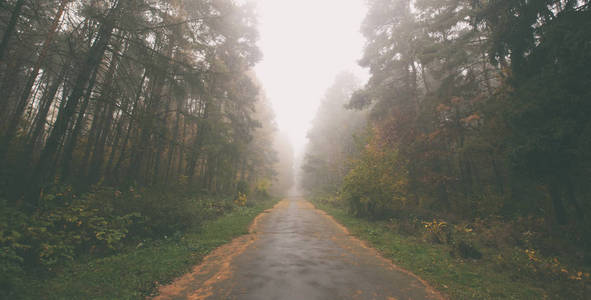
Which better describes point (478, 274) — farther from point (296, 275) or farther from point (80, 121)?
point (80, 121)

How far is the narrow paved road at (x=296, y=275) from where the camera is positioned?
3648 millimetres

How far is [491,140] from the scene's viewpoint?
31.5ft

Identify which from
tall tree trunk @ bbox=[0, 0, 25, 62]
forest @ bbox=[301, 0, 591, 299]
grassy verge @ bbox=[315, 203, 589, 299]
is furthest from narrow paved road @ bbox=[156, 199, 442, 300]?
tall tree trunk @ bbox=[0, 0, 25, 62]

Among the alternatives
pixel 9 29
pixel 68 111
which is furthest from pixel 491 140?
pixel 9 29

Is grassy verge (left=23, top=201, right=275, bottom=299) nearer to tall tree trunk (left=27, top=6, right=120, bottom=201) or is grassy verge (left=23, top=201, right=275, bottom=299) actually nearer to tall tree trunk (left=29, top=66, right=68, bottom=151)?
tall tree trunk (left=27, top=6, right=120, bottom=201)

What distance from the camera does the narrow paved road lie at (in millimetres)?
3648

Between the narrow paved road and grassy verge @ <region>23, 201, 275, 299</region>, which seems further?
the narrow paved road

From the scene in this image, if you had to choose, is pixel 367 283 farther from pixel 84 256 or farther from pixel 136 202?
pixel 136 202

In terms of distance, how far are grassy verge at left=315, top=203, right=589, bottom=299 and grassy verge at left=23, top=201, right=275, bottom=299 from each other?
500 cm

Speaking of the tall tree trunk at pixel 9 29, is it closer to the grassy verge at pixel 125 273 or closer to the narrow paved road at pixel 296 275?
the grassy verge at pixel 125 273

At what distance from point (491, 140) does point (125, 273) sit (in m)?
13.0

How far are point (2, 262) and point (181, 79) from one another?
573 cm

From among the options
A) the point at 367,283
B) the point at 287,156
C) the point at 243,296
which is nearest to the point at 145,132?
the point at 243,296

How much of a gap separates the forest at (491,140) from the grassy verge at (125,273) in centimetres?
522
